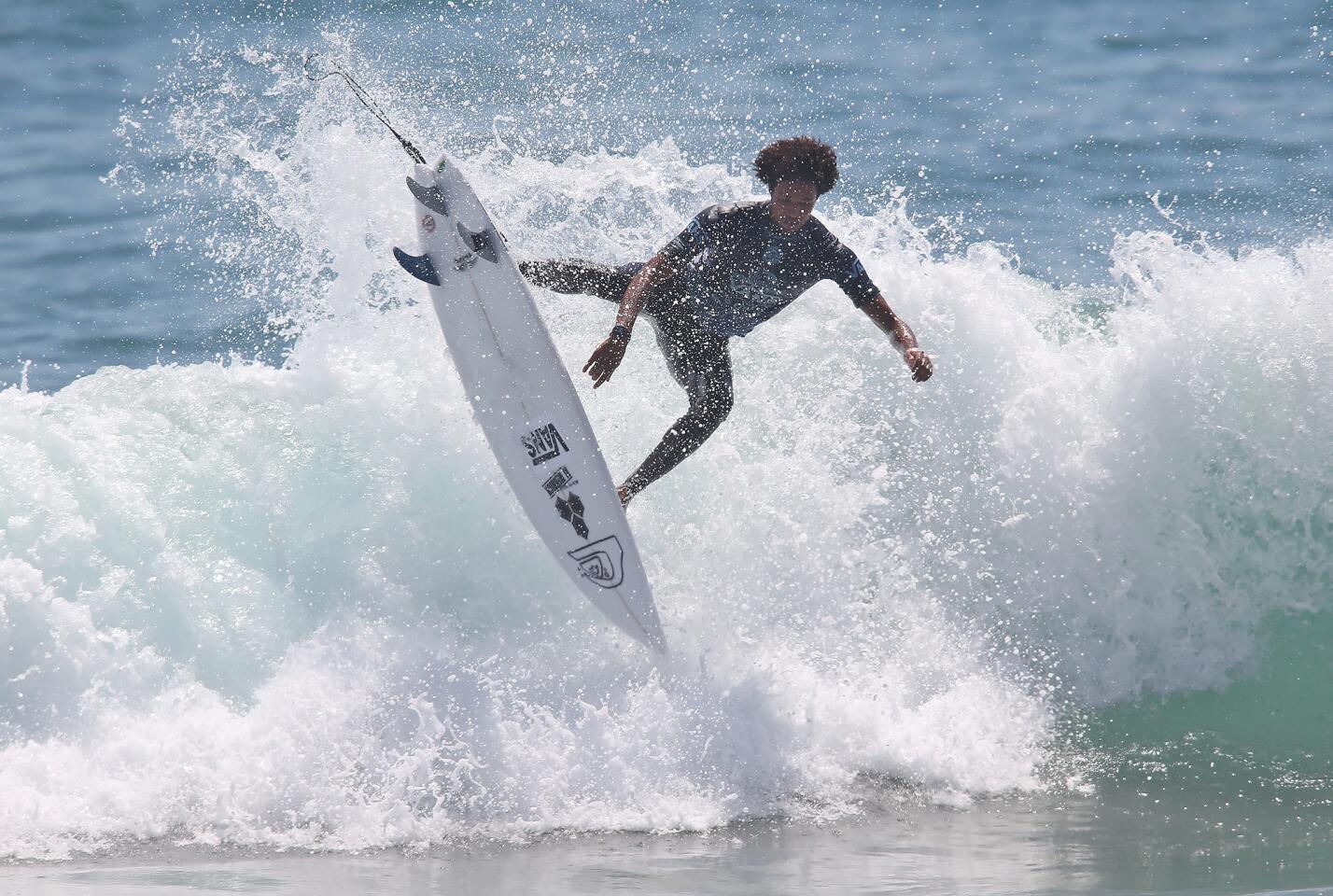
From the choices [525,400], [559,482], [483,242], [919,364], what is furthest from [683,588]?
[483,242]

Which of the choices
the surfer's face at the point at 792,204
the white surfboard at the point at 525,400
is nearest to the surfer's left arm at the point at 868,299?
the surfer's face at the point at 792,204

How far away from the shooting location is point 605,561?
626cm

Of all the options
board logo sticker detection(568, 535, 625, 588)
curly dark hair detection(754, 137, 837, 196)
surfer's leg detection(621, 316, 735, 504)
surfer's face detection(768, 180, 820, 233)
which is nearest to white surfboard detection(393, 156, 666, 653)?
board logo sticker detection(568, 535, 625, 588)

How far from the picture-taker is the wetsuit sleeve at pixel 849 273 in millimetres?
5961

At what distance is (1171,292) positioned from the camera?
7.74 m

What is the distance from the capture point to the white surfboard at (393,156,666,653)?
626 cm

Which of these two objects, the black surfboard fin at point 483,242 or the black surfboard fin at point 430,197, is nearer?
the black surfboard fin at point 483,242

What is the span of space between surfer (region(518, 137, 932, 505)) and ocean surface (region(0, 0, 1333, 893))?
962 millimetres

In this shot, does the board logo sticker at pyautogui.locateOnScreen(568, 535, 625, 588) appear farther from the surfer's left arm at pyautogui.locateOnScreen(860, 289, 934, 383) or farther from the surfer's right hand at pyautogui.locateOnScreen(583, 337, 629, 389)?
the surfer's left arm at pyautogui.locateOnScreen(860, 289, 934, 383)

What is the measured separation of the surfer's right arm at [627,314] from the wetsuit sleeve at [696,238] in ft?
0.11

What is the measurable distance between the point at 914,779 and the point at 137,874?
299 cm

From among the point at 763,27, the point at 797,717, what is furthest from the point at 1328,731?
the point at 763,27

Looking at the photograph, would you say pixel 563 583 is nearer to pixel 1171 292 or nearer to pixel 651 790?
pixel 651 790

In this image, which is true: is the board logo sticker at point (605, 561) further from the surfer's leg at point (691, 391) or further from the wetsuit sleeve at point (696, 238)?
the wetsuit sleeve at point (696, 238)
